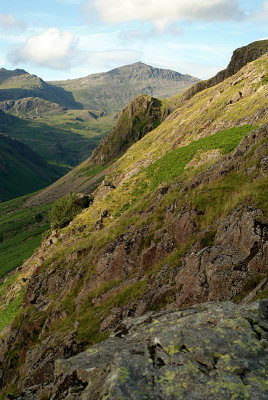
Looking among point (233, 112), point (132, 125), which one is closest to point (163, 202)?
point (233, 112)

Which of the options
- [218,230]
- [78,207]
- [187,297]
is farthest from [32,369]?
[78,207]

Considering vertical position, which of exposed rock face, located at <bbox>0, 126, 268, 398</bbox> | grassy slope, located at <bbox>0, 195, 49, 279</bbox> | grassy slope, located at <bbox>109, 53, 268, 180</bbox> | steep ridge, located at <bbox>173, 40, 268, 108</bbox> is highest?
steep ridge, located at <bbox>173, 40, 268, 108</bbox>

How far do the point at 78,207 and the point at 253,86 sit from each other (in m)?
49.1

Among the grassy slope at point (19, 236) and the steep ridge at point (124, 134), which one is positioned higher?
the steep ridge at point (124, 134)

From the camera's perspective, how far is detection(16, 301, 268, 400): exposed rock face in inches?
303

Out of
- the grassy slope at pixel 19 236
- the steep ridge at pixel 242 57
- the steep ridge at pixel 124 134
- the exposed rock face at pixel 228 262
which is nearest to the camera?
the exposed rock face at pixel 228 262

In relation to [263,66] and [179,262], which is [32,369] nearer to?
[179,262]

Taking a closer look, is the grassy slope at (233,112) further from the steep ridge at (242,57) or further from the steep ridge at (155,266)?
the steep ridge at (242,57)

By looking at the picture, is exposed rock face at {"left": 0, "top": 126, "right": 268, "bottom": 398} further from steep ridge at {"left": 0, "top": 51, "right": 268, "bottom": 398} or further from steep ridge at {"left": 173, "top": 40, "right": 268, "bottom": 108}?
steep ridge at {"left": 173, "top": 40, "right": 268, "bottom": 108}

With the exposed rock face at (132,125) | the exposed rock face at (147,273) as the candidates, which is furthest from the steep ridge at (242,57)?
the exposed rock face at (147,273)

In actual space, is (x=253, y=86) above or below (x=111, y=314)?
above

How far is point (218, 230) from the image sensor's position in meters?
17.8

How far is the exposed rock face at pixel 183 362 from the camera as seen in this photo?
25.2ft

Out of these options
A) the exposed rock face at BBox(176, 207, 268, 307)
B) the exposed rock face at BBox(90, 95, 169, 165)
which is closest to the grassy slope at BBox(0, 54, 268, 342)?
the exposed rock face at BBox(176, 207, 268, 307)
